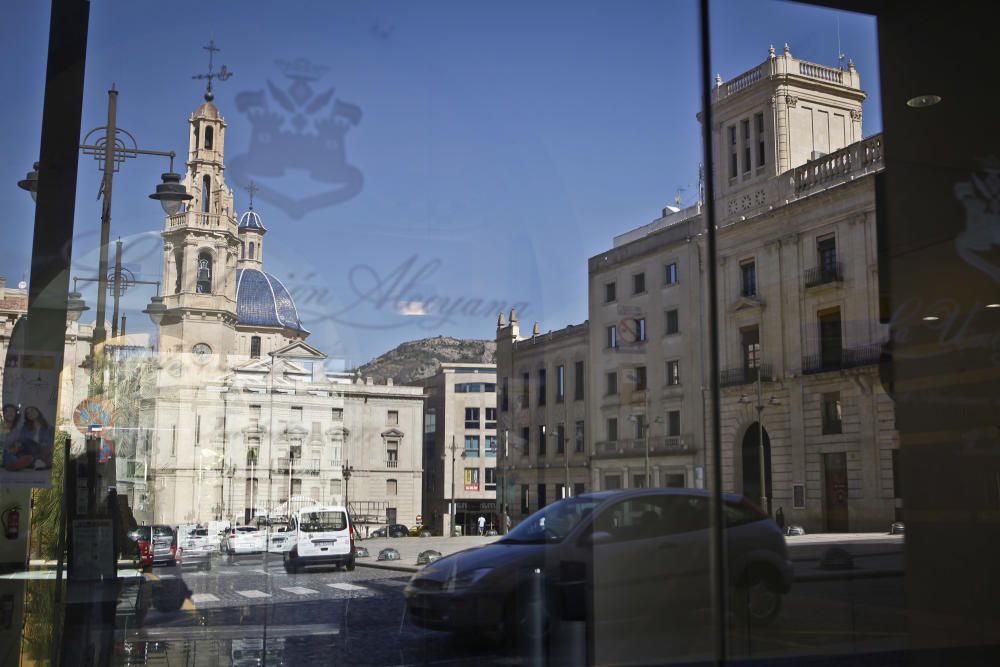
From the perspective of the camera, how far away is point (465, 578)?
12.4 ft

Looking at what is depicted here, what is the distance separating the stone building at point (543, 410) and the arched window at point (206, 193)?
4.16 feet

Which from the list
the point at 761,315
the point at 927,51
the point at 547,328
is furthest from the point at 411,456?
the point at 927,51

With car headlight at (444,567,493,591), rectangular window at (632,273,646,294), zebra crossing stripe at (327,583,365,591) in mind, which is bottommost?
zebra crossing stripe at (327,583,365,591)

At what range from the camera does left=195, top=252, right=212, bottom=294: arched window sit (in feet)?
12.8

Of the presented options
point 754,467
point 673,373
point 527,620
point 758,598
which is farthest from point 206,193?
point 758,598

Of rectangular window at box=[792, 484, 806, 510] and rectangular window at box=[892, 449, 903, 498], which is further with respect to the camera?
rectangular window at box=[892, 449, 903, 498]

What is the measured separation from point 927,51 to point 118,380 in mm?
3843

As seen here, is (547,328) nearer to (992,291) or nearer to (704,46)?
(704,46)

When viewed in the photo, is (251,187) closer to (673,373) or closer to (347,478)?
(347,478)

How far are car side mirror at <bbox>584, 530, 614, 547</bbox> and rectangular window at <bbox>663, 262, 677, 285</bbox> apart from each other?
1021 millimetres

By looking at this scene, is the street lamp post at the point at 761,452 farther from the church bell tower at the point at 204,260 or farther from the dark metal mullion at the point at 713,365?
the church bell tower at the point at 204,260

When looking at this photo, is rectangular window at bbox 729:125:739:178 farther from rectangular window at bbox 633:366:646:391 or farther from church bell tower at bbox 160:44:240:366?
church bell tower at bbox 160:44:240:366

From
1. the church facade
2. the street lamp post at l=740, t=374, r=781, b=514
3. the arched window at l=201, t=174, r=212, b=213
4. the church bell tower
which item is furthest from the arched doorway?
the arched window at l=201, t=174, r=212, b=213

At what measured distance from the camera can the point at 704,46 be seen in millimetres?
4016
